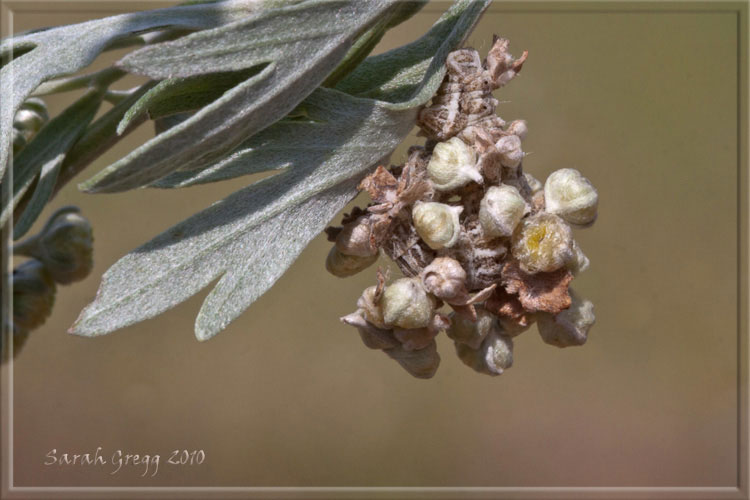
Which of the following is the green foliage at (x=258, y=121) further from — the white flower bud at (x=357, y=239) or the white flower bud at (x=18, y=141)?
the white flower bud at (x=18, y=141)

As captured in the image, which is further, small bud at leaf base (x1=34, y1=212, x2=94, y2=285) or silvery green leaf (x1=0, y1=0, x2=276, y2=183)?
small bud at leaf base (x1=34, y1=212, x2=94, y2=285)

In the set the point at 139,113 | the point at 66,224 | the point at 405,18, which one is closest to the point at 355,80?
the point at 405,18

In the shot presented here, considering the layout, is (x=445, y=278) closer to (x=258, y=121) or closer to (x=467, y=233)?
(x=467, y=233)

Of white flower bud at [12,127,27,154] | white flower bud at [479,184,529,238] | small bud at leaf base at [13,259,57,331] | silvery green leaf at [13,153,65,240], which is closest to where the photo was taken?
white flower bud at [479,184,529,238]

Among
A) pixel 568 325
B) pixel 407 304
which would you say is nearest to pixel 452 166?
pixel 407 304

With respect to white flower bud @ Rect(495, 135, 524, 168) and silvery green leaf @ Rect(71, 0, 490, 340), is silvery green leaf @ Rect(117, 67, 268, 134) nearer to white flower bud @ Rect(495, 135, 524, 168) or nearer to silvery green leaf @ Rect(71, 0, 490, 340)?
silvery green leaf @ Rect(71, 0, 490, 340)

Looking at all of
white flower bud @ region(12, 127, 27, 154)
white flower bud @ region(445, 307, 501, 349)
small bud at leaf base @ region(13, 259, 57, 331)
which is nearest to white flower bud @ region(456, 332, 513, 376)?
white flower bud @ region(445, 307, 501, 349)

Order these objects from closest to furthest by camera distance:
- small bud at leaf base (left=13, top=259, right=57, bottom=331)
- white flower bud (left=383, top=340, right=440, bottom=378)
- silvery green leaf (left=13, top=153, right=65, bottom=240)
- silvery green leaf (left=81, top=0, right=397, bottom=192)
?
silvery green leaf (left=81, top=0, right=397, bottom=192)
white flower bud (left=383, top=340, right=440, bottom=378)
silvery green leaf (left=13, top=153, right=65, bottom=240)
small bud at leaf base (left=13, top=259, right=57, bottom=331)
